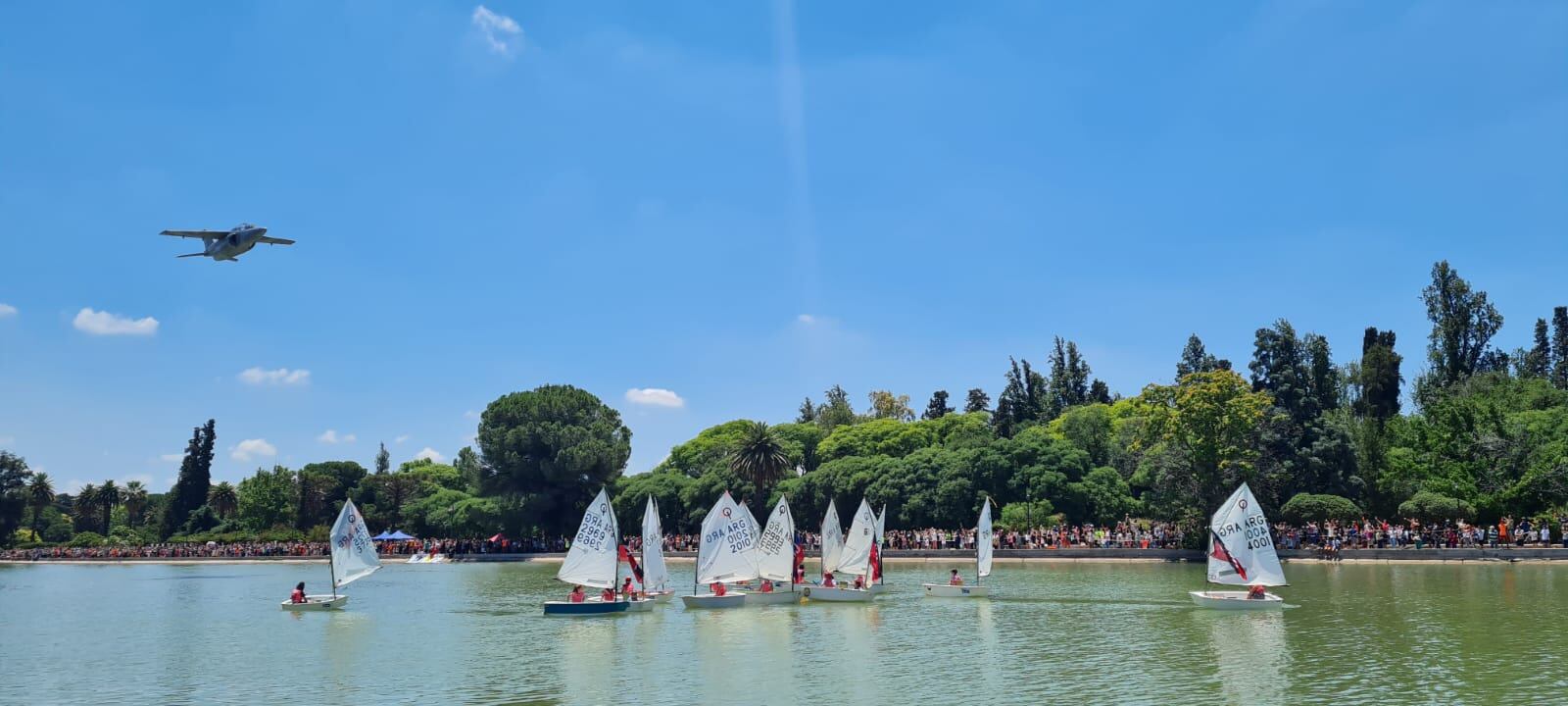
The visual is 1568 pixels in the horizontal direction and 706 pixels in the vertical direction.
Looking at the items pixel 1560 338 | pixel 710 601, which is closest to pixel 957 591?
pixel 710 601

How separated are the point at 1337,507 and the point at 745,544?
39.4 metres

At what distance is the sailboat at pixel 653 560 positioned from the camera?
152 ft

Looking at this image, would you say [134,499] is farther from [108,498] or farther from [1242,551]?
[1242,551]

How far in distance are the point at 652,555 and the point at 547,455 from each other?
55.6 metres

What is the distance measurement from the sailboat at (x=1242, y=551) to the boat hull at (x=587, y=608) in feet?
70.3

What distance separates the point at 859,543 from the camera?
50969 mm

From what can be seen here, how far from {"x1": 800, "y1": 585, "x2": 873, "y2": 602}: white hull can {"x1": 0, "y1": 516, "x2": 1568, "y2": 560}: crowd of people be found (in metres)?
21.0

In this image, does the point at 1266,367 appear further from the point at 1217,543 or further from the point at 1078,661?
the point at 1078,661

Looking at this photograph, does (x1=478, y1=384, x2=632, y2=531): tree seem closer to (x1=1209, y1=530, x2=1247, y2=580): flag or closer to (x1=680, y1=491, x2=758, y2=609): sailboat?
(x1=680, y1=491, x2=758, y2=609): sailboat

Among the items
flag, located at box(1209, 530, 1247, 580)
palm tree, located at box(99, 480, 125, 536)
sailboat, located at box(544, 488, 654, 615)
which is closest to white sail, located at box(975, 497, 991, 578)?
flag, located at box(1209, 530, 1247, 580)

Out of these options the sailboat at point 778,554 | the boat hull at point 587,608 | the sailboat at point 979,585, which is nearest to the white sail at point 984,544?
the sailboat at point 979,585

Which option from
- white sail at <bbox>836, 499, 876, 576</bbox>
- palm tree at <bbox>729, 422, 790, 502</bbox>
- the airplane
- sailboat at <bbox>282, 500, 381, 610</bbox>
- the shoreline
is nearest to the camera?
the airplane

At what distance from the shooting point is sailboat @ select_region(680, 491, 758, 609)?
45125mm

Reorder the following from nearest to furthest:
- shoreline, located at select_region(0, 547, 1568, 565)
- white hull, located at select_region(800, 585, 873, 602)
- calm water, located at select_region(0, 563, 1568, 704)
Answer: calm water, located at select_region(0, 563, 1568, 704) < white hull, located at select_region(800, 585, 873, 602) < shoreline, located at select_region(0, 547, 1568, 565)
